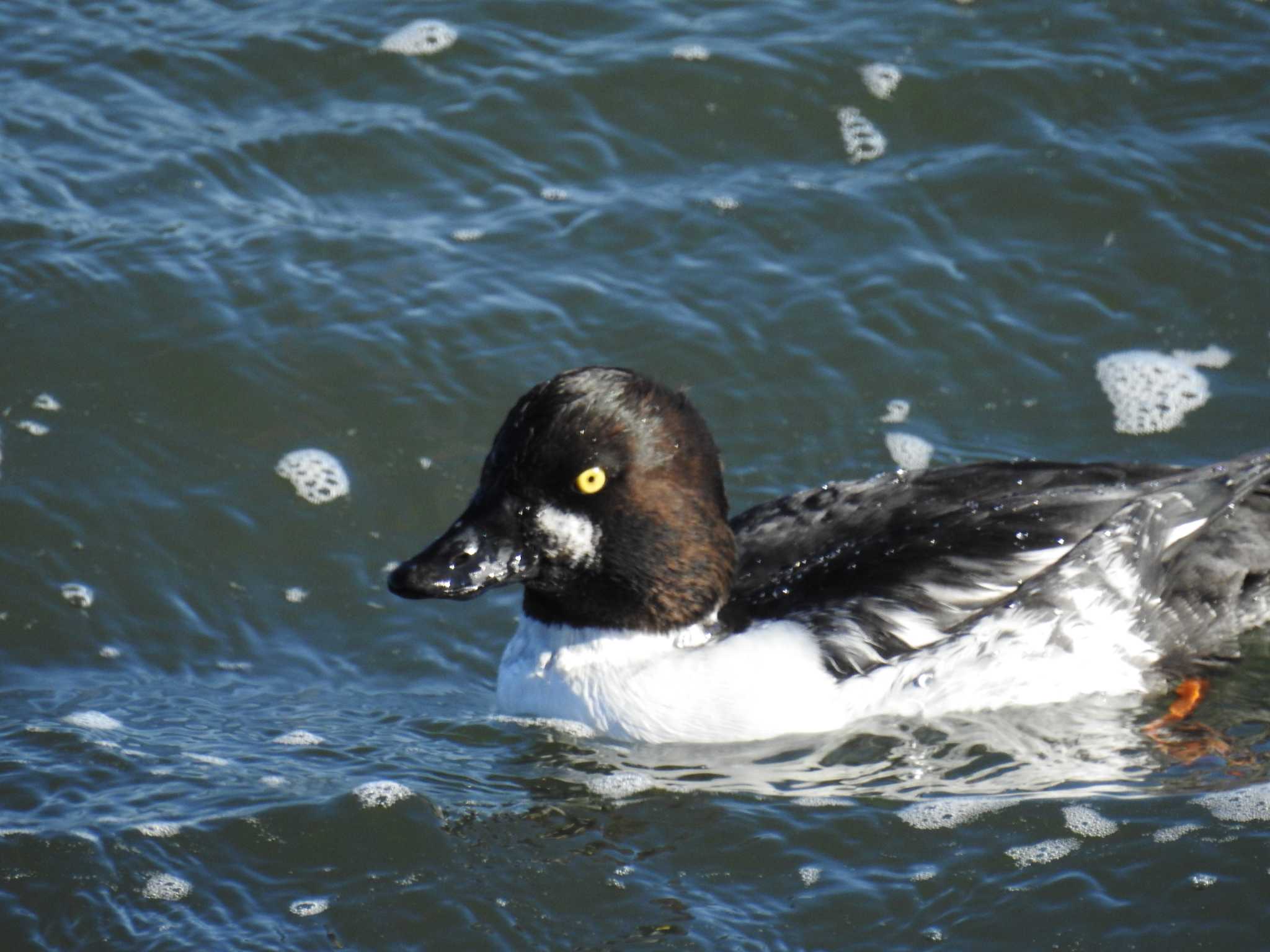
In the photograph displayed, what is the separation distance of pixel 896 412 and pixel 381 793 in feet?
12.9

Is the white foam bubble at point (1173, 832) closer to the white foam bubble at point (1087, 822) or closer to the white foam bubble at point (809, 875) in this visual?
the white foam bubble at point (1087, 822)

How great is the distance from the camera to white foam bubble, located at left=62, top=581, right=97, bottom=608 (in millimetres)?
7820

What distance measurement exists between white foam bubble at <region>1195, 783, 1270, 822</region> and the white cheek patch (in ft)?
8.14

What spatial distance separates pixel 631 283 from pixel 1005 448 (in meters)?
2.37

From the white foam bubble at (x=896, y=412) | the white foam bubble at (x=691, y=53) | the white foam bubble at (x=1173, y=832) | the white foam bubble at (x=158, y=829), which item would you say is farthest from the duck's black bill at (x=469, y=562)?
the white foam bubble at (x=691, y=53)

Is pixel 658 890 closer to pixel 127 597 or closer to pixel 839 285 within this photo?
pixel 127 597

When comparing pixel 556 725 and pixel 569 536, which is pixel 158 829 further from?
pixel 569 536

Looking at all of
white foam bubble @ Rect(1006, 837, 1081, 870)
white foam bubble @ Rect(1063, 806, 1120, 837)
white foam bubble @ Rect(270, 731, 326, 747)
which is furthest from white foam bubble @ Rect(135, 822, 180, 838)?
white foam bubble @ Rect(1063, 806, 1120, 837)

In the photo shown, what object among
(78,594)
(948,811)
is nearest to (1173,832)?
(948,811)

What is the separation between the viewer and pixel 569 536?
6.64m

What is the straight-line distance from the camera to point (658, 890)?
5750 millimetres

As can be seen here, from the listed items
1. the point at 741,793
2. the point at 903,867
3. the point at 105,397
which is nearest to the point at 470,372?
the point at 105,397

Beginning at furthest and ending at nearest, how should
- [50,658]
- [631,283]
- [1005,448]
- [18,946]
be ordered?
1. [631,283]
2. [1005,448]
3. [50,658]
4. [18,946]

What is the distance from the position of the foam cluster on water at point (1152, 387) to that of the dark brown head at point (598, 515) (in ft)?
10.3
